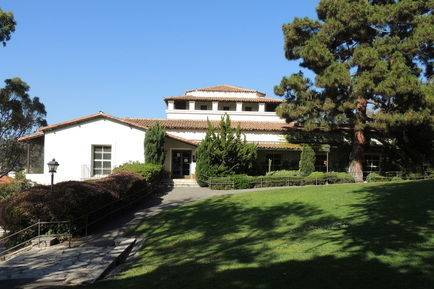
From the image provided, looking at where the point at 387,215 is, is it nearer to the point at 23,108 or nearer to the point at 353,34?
the point at 353,34

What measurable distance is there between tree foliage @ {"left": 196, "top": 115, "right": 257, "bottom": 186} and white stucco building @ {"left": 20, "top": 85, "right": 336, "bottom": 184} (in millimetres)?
3734

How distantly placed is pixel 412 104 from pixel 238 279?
25.1 m

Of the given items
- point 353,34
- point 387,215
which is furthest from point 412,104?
point 387,215

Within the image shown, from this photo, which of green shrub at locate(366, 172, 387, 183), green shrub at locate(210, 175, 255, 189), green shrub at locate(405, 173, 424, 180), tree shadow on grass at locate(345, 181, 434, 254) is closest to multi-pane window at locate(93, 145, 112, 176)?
green shrub at locate(210, 175, 255, 189)

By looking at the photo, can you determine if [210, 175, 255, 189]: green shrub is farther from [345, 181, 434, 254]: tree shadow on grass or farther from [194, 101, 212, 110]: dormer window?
[194, 101, 212, 110]: dormer window

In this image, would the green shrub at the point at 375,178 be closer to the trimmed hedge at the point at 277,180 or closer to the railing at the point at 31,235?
the trimmed hedge at the point at 277,180

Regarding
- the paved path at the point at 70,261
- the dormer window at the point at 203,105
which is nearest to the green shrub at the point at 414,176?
the dormer window at the point at 203,105

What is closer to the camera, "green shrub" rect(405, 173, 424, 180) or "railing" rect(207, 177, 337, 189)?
"railing" rect(207, 177, 337, 189)

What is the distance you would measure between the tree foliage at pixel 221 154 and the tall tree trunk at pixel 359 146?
6829 mm

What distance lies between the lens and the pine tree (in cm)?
2903

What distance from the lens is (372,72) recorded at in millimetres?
28891

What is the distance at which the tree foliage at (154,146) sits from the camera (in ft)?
101

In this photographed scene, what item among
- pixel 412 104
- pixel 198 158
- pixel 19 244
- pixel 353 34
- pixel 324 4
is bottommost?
pixel 19 244

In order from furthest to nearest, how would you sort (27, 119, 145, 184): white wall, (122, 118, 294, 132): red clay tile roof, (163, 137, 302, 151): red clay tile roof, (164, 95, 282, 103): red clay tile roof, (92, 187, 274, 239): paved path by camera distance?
(164, 95, 282, 103): red clay tile roof → (122, 118, 294, 132): red clay tile roof → (163, 137, 302, 151): red clay tile roof → (27, 119, 145, 184): white wall → (92, 187, 274, 239): paved path
